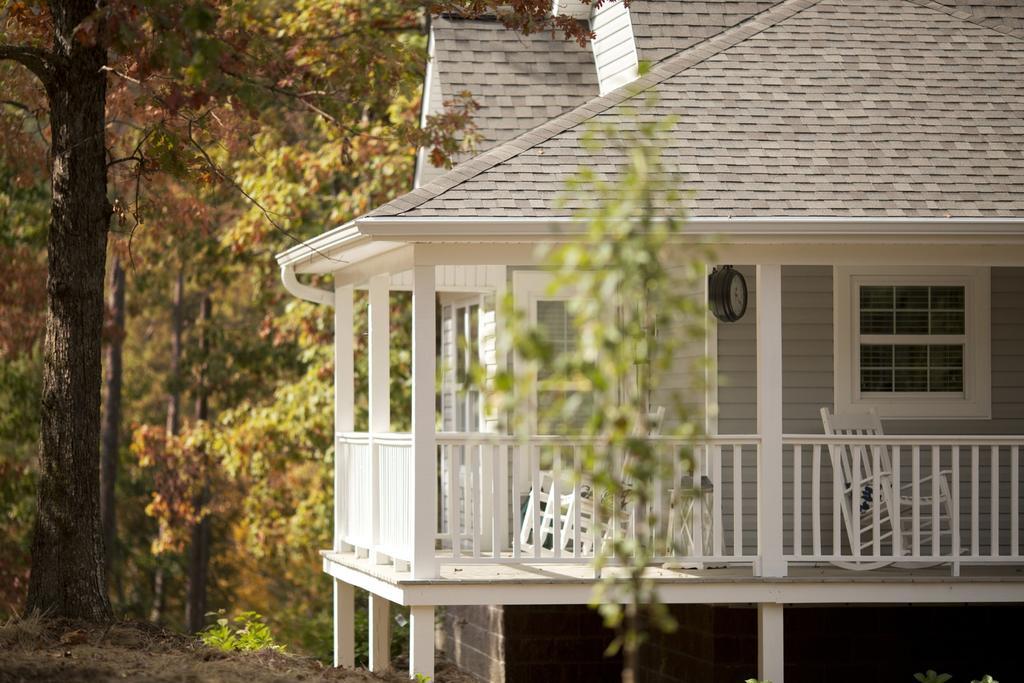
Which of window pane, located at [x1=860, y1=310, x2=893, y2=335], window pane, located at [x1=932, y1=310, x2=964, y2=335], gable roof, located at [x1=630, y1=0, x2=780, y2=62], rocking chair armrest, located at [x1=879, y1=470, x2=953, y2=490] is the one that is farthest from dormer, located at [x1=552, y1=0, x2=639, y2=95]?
rocking chair armrest, located at [x1=879, y1=470, x2=953, y2=490]

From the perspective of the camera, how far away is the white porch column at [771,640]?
9930 millimetres

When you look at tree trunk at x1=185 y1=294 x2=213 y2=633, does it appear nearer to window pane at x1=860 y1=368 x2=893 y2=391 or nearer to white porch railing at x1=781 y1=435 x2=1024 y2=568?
window pane at x1=860 y1=368 x2=893 y2=391

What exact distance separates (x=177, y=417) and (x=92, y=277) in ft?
63.5

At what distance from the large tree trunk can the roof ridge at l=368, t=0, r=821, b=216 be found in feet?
6.71

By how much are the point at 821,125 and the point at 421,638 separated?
4948 millimetres

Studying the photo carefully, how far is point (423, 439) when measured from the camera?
9766 millimetres

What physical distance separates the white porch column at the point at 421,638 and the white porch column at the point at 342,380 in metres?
2.75

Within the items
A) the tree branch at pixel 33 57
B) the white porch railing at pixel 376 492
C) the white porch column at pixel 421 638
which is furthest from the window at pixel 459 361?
the tree branch at pixel 33 57

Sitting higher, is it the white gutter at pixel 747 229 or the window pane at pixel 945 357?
the white gutter at pixel 747 229

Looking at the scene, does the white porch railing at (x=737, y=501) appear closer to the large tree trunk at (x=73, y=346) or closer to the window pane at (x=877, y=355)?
the window pane at (x=877, y=355)

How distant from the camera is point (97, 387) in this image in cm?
995

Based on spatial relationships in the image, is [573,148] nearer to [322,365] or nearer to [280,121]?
[322,365]

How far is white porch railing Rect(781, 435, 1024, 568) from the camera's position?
9953 mm

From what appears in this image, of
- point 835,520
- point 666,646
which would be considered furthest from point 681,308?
point 666,646
